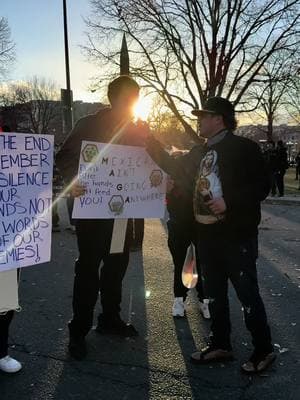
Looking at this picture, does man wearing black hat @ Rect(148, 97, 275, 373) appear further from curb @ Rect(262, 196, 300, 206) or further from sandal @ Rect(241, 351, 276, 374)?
curb @ Rect(262, 196, 300, 206)

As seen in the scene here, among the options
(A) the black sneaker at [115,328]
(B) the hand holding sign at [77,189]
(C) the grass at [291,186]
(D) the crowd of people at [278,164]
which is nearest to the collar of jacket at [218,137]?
(B) the hand holding sign at [77,189]

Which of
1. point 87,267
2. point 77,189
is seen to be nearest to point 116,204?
point 77,189

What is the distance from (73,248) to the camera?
27.1 feet

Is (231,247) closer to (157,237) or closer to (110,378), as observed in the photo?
(110,378)

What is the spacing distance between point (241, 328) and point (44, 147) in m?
2.34

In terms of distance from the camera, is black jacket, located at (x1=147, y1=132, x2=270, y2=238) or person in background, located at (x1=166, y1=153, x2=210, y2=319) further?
person in background, located at (x1=166, y1=153, x2=210, y2=319)

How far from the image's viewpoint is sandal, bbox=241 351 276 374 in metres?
3.53

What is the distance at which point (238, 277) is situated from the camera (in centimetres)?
350

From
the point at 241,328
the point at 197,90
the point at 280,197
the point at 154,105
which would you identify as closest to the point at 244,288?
the point at 241,328

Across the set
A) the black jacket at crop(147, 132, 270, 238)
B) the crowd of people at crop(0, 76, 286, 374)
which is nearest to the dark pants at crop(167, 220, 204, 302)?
the crowd of people at crop(0, 76, 286, 374)

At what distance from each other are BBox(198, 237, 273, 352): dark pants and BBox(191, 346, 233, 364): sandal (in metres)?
0.05

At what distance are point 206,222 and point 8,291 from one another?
147cm

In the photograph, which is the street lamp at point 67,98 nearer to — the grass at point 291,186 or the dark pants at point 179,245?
the grass at point 291,186

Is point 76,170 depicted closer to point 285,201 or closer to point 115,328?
point 115,328
